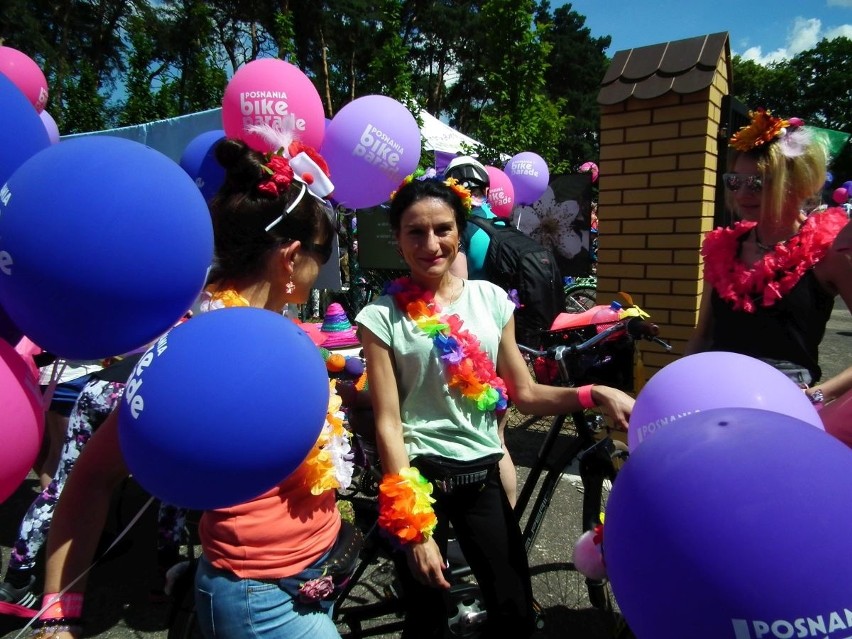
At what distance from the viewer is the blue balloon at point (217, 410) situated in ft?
3.06

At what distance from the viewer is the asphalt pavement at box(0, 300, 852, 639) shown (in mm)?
2652

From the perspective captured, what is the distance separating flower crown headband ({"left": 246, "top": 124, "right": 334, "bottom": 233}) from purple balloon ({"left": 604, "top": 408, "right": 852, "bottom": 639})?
42.7 inches

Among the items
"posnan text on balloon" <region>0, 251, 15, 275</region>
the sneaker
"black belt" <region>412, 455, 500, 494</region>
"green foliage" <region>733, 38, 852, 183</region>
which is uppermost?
"green foliage" <region>733, 38, 852, 183</region>

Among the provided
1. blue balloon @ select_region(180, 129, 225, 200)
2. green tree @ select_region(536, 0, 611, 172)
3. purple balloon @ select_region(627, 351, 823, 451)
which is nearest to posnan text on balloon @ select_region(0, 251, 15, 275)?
purple balloon @ select_region(627, 351, 823, 451)

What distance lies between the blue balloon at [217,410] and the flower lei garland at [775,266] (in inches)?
72.5

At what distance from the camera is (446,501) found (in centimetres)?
183

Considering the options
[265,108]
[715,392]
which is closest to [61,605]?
[715,392]

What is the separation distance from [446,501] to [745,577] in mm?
1121

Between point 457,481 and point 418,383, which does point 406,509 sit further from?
point 418,383

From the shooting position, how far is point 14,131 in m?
1.09

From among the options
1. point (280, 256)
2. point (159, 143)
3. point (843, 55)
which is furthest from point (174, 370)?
point (843, 55)

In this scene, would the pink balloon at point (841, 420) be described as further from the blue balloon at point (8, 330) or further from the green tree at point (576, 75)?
the green tree at point (576, 75)

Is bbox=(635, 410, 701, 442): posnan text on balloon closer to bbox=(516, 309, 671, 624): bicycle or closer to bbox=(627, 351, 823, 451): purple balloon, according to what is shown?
bbox=(627, 351, 823, 451): purple balloon

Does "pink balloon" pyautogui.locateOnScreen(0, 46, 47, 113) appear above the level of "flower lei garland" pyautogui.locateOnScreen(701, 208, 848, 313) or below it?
above
